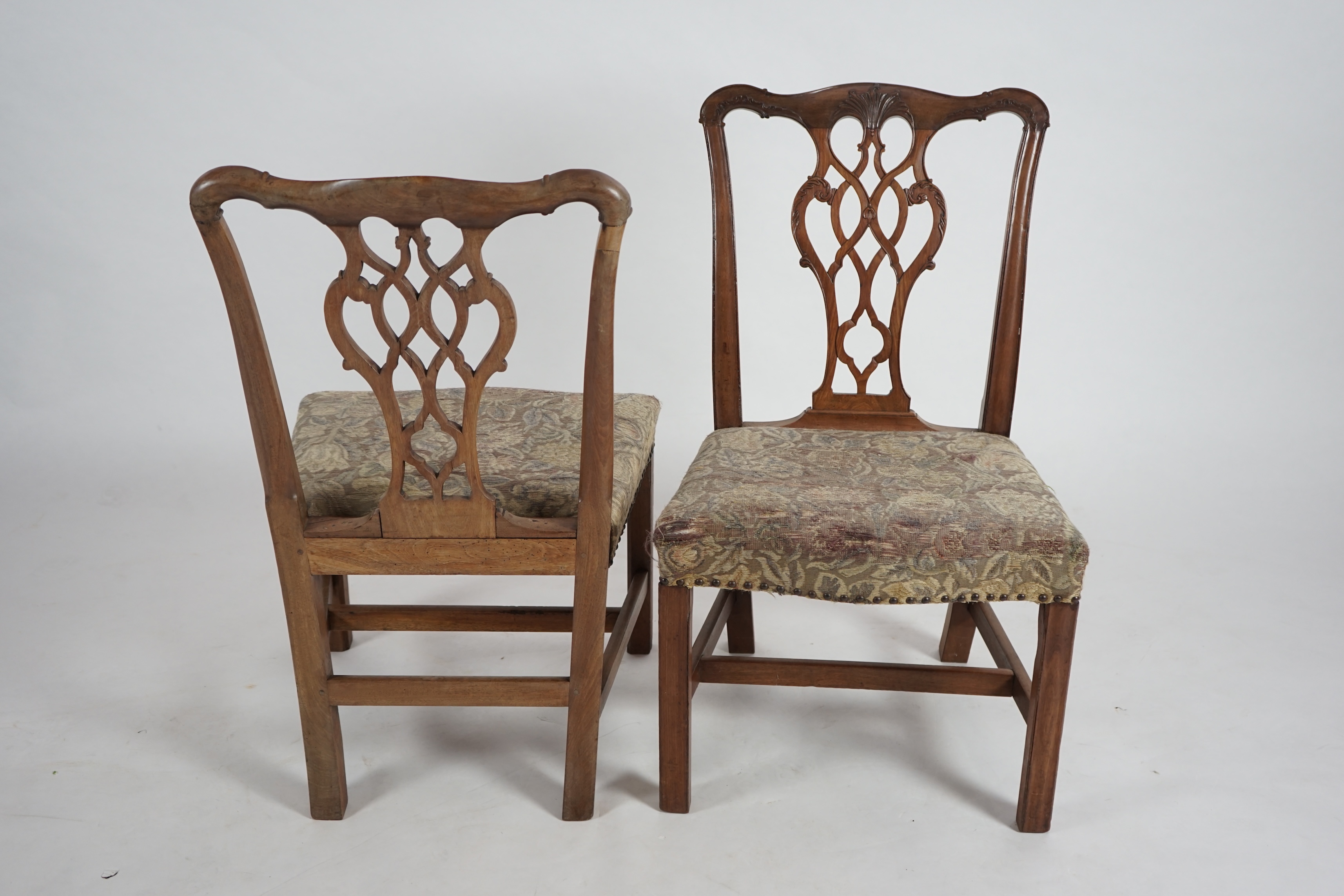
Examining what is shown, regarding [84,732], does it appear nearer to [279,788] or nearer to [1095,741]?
[279,788]

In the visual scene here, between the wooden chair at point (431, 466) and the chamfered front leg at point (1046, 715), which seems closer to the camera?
the wooden chair at point (431, 466)

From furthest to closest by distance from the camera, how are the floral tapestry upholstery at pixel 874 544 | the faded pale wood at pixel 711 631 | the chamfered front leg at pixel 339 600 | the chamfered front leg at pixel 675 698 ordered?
the chamfered front leg at pixel 339 600 → the faded pale wood at pixel 711 631 → the chamfered front leg at pixel 675 698 → the floral tapestry upholstery at pixel 874 544

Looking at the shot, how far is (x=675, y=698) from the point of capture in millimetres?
1817

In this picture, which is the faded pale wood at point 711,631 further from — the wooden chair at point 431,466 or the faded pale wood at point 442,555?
the faded pale wood at point 442,555

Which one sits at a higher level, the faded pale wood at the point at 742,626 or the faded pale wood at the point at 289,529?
the faded pale wood at the point at 289,529

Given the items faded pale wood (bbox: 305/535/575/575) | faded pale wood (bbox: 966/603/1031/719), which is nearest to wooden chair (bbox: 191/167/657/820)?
faded pale wood (bbox: 305/535/575/575)

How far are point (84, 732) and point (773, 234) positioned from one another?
2.31 metres

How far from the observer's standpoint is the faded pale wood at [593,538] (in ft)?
5.13

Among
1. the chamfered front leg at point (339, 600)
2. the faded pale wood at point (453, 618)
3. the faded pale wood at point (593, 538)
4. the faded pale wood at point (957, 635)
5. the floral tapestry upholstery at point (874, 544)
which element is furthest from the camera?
the faded pale wood at point (957, 635)

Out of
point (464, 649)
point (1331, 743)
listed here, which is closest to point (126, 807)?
point (464, 649)

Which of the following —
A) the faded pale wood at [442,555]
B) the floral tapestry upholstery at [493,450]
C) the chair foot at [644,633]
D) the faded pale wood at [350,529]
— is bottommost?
the chair foot at [644,633]

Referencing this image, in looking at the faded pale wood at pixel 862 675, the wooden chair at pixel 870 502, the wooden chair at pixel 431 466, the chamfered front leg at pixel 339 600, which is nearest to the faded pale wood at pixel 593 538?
the wooden chair at pixel 431 466

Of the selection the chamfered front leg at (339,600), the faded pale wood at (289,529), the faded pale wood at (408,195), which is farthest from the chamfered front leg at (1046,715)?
the chamfered front leg at (339,600)

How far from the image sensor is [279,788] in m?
1.96
